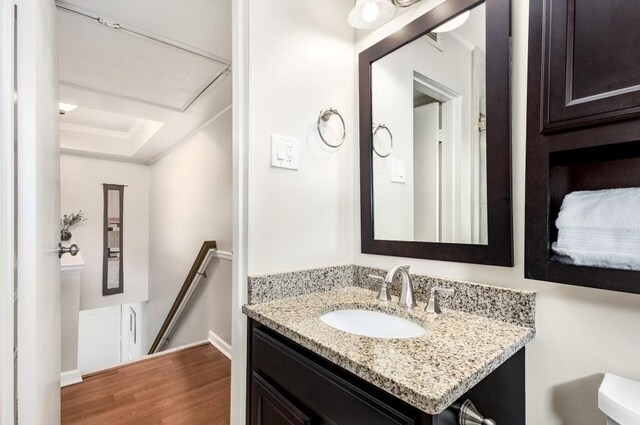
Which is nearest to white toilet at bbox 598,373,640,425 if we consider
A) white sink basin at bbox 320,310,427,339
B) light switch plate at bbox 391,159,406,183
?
white sink basin at bbox 320,310,427,339

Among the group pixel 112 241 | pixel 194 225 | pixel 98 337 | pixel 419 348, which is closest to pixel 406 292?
pixel 419 348

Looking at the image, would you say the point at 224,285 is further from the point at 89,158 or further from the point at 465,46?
the point at 89,158

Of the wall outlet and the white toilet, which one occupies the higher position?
the wall outlet

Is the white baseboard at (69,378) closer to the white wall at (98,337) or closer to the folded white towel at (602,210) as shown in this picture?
the folded white towel at (602,210)

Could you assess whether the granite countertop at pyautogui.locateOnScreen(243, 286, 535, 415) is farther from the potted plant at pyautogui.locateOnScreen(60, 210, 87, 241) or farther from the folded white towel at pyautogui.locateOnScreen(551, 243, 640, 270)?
the potted plant at pyautogui.locateOnScreen(60, 210, 87, 241)

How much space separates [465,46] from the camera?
38.5 inches

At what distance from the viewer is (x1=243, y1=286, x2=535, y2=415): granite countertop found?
1.77 feet

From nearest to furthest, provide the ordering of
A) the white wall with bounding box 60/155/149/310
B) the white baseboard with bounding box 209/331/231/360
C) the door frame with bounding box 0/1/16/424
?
the door frame with bounding box 0/1/16/424, the white baseboard with bounding box 209/331/231/360, the white wall with bounding box 60/155/149/310

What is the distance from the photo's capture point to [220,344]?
2.45m

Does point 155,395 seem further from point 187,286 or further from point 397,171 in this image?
point 397,171

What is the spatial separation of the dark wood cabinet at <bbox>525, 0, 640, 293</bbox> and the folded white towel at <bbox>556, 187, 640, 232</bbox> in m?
0.03

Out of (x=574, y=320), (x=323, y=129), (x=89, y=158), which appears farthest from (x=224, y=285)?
(x=89, y=158)

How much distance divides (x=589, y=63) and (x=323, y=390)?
36.6 inches

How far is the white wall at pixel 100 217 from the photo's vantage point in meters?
4.04
